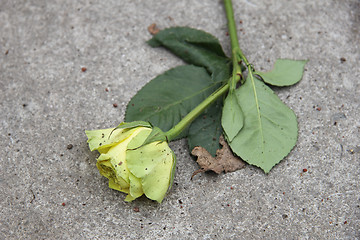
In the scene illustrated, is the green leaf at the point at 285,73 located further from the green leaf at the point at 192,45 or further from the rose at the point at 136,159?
the rose at the point at 136,159

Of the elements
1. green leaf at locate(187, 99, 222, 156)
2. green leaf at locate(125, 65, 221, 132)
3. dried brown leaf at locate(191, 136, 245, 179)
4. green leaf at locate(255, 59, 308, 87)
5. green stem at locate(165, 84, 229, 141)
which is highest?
green stem at locate(165, 84, 229, 141)

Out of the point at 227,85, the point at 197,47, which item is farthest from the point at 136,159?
the point at 197,47

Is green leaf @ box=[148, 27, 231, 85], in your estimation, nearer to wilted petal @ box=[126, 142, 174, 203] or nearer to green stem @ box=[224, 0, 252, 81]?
green stem @ box=[224, 0, 252, 81]

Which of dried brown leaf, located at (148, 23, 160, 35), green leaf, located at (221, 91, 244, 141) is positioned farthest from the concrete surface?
green leaf, located at (221, 91, 244, 141)

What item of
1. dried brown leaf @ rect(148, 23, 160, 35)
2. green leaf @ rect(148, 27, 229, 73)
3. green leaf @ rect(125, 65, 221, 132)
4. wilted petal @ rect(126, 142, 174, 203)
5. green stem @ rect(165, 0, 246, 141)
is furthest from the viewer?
dried brown leaf @ rect(148, 23, 160, 35)

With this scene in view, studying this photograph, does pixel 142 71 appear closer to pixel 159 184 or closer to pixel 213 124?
pixel 213 124

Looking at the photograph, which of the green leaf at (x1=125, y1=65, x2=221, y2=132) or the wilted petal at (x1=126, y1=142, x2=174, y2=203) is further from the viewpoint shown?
the green leaf at (x1=125, y1=65, x2=221, y2=132)

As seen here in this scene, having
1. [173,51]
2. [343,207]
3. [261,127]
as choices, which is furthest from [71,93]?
[343,207]
